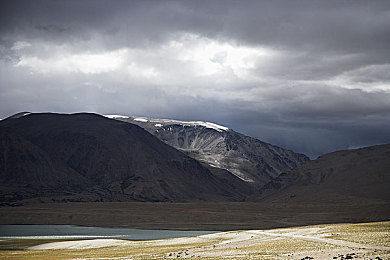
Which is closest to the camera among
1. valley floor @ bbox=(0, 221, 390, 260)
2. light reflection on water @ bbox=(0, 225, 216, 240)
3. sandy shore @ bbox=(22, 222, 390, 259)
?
sandy shore @ bbox=(22, 222, 390, 259)

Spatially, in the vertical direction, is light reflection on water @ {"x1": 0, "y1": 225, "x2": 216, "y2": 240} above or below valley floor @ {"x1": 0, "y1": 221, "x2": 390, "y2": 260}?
below

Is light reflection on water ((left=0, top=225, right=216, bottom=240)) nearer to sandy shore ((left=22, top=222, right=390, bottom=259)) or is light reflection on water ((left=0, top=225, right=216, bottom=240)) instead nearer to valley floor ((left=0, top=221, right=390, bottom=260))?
valley floor ((left=0, top=221, right=390, bottom=260))

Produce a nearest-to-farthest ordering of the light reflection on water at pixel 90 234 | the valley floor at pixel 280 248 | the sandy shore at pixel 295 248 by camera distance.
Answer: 1. the sandy shore at pixel 295 248
2. the valley floor at pixel 280 248
3. the light reflection on water at pixel 90 234

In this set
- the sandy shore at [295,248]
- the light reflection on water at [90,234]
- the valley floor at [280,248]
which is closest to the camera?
the sandy shore at [295,248]

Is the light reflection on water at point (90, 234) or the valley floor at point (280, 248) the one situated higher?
the valley floor at point (280, 248)

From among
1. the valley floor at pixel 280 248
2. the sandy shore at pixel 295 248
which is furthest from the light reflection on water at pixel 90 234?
the sandy shore at pixel 295 248

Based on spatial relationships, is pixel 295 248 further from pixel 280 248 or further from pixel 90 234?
pixel 90 234

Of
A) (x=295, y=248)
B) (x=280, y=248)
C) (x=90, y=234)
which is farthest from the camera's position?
(x=90, y=234)

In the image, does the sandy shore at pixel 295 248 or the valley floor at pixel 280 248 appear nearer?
the sandy shore at pixel 295 248

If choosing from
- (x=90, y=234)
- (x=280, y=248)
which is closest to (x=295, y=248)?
(x=280, y=248)

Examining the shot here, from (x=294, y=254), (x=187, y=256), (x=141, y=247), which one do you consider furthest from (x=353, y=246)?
(x=141, y=247)

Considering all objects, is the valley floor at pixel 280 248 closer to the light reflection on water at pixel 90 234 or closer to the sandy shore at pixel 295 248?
the sandy shore at pixel 295 248

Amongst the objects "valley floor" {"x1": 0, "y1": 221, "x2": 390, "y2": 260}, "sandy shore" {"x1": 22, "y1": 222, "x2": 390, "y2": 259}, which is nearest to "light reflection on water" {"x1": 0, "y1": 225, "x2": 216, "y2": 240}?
"valley floor" {"x1": 0, "y1": 221, "x2": 390, "y2": 260}

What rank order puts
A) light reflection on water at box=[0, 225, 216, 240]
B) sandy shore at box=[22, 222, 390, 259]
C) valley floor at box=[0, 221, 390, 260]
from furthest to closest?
1. light reflection on water at box=[0, 225, 216, 240]
2. valley floor at box=[0, 221, 390, 260]
3. sandy shore at box=[22, 222, 390, 259]
